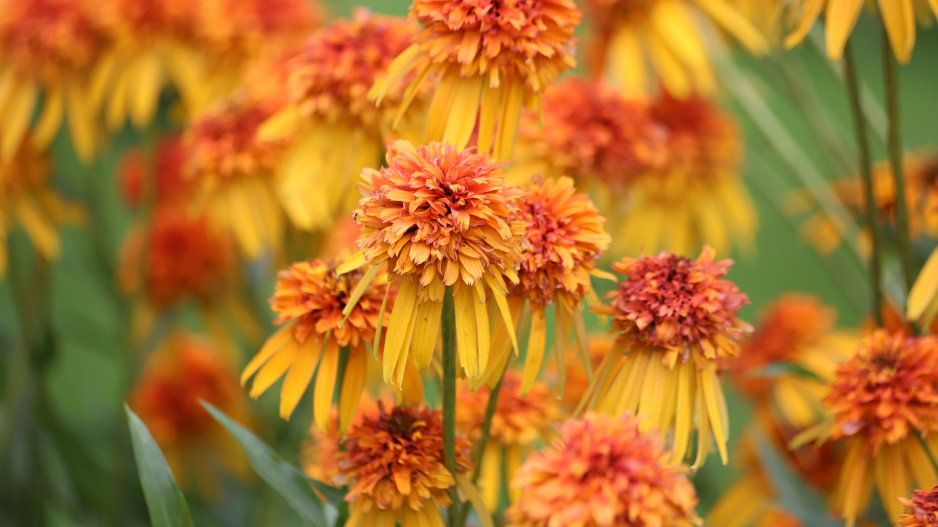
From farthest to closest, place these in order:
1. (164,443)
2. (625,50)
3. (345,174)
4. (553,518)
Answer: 1. (164,443)
2. (625,50)
3. (345,174)
4. (553,518)

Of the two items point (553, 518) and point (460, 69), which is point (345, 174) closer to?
point (460, 69)

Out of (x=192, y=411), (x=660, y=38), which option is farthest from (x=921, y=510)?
(x=192, y=411)

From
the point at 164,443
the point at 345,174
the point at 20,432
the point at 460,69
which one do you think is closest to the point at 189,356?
the point at 164,443

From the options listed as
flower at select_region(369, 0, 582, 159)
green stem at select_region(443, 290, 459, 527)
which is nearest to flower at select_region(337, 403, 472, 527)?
green stem at select_region(443, 290, 459, 527)

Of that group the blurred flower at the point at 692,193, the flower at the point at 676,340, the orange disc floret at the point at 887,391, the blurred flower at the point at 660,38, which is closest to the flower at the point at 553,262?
the flower at the point at 676,340

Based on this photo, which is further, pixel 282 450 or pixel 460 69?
pixel 282 450

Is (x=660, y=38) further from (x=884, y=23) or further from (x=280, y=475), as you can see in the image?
(x=280, y=475)
